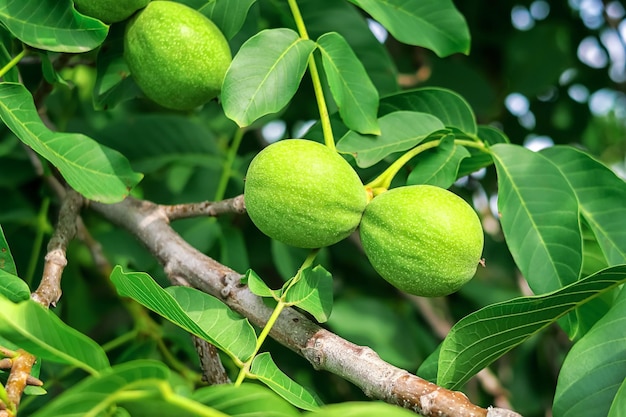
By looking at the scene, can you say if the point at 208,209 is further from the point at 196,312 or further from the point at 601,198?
the point at 601,198

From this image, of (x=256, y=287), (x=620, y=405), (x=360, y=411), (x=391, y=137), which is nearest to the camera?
(x=360, y=411)

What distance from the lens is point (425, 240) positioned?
112cm

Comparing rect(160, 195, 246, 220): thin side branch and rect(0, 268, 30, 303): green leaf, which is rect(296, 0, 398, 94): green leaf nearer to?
rect(160, 195, 246, 220): thin side branch

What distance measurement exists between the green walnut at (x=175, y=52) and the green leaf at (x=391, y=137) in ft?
0.86

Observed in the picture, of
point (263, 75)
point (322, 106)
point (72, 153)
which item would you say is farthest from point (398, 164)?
point (72, 153)

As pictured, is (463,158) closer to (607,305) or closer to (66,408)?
(607,305)

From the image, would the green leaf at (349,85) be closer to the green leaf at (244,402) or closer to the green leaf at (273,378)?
the green leaf at (273,378)

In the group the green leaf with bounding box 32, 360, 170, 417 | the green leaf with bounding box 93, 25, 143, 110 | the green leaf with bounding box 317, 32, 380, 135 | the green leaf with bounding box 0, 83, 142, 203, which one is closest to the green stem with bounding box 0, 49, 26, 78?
the green leaf with bounding box 0, 83, 142, 203

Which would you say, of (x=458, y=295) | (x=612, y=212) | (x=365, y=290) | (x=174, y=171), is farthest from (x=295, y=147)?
(x=458, y=295)

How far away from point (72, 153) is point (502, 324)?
2.45 ft

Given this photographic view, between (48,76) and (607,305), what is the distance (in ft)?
3.48

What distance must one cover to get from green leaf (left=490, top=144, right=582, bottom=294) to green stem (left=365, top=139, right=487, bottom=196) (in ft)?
0.18

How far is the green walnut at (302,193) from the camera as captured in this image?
3.67 ft

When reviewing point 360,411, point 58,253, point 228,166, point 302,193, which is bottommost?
point 228,166
